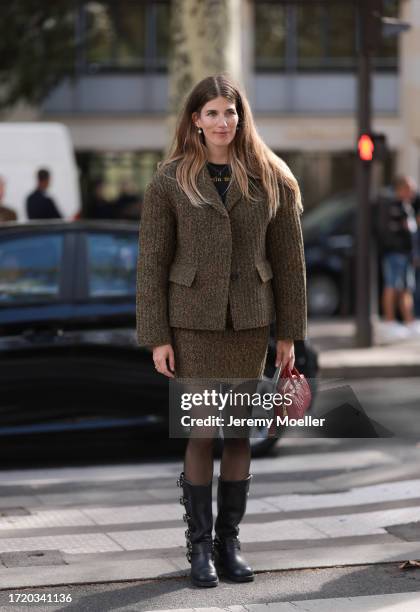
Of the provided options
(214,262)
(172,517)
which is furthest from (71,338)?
(214,262)

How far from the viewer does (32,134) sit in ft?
52.1

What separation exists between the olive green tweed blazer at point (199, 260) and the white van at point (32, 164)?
1072 cm

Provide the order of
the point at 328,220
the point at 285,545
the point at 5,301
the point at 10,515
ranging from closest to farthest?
the point at 285,545 → the point at 10,515 → the point at 5,301 → the point at 328,220

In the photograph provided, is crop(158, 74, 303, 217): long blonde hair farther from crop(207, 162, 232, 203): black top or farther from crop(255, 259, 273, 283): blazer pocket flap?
crop(255, 259, 273, 283): blazer pocket flap

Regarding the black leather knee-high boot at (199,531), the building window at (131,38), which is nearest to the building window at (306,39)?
the building window at (131,38)

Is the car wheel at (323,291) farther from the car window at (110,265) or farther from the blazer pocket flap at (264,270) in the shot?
the blazer pocket flap at (264,270)

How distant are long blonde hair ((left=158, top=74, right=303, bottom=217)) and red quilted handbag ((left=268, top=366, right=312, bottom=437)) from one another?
23.3 inches

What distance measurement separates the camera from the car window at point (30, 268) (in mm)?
7734

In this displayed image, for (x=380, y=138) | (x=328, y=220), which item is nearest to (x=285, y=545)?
(x=380, y=138)

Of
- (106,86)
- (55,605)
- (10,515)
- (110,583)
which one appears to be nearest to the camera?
(55,605)

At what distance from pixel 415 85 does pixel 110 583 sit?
29603 millimetres

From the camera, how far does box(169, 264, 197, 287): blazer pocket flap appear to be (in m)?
4.83

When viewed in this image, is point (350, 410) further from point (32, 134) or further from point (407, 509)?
point (32, 134)

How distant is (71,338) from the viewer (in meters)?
7.62
